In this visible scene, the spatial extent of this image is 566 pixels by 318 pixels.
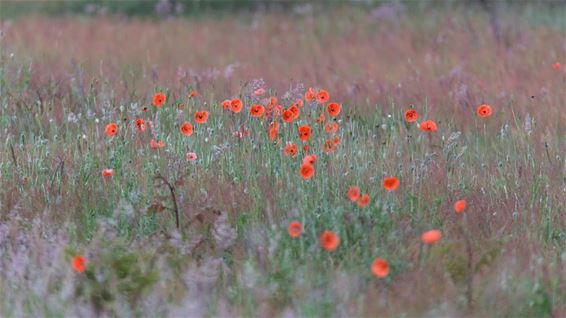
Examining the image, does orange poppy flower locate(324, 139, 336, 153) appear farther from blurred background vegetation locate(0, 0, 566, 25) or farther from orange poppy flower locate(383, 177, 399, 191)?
blurred background vegetation locate(0, 0, 566, 25)

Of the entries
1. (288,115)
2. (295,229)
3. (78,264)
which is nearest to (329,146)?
(288,115)

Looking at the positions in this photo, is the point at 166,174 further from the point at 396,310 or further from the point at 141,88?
the point at 141,88

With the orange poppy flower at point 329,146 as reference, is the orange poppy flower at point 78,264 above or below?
below

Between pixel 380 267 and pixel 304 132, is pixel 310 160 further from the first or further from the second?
pixel 380 267

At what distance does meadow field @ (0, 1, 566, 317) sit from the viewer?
12.1 ft

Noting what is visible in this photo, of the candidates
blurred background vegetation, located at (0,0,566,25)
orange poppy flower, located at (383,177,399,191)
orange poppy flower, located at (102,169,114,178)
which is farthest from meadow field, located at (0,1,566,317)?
blurred background vegetation, located at (0,0,566,25)

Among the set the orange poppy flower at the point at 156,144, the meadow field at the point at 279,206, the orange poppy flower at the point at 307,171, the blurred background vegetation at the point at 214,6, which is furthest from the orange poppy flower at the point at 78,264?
the blurred background vegetation at the point at 214,6

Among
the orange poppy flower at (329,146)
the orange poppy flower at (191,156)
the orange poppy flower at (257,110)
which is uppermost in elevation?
the orange poppy flower at (257,110)

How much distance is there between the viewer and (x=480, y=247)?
13.4 feet

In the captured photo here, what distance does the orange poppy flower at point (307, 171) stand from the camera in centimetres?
417

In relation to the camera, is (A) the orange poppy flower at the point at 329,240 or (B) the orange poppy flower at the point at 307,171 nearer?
(A) the orange poppy flower at the point at 329,240

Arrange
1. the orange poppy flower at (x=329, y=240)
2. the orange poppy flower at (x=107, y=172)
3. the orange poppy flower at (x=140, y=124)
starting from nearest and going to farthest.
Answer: the orange poppy flower at (x=329, y=240)
the orange poppy flower at (x=107, y=172)
the orange poppy flower at (x=140, y=124)

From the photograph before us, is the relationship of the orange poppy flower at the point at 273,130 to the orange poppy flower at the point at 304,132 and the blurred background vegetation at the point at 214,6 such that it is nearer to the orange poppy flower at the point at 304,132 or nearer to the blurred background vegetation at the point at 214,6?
the orange poppy flower at the point at 304,132

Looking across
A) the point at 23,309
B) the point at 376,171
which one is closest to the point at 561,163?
the point at 376,171
